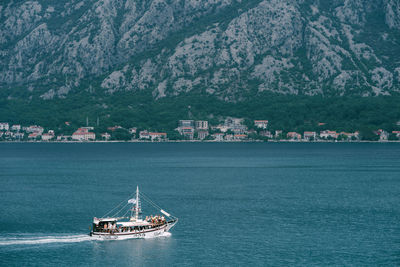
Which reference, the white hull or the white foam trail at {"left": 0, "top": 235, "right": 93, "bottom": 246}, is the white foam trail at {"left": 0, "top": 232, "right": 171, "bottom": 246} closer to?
the white foam trail at {"left": 0, "top": 235, "right": 93, "bottom": 246}

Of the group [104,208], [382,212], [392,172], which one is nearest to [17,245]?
[104,208]

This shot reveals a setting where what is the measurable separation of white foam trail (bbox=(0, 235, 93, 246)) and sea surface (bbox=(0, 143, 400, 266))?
0.14 m

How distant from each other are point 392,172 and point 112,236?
111896 mm

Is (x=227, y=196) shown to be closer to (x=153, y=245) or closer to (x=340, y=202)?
(x=340, y=202)

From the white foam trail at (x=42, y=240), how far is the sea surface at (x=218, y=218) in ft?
0.46

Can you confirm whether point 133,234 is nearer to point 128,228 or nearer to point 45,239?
point 128,228

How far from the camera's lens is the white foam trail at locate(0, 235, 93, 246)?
8138 cm

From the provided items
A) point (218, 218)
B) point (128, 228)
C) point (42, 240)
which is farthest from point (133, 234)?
point (218, 218)

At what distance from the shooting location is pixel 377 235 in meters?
85.2

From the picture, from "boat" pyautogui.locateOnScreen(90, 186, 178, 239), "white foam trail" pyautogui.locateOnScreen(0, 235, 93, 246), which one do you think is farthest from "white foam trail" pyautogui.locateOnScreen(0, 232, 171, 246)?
"boat" pyautogui.locateOnScreen(90, 186, 178, 239)

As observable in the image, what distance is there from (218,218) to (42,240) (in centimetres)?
2903

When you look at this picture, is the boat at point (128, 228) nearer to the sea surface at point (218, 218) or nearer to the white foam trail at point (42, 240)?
the sea surface at point (218, 218)

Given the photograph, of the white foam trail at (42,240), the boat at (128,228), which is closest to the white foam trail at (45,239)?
the white foam trail at (42,240)

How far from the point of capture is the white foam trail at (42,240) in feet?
267
